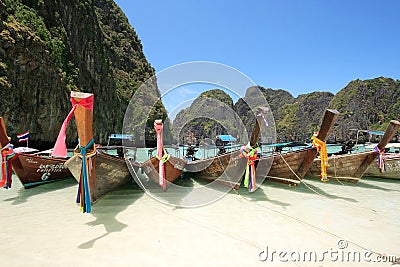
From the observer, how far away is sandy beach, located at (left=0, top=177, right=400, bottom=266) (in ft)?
10.8

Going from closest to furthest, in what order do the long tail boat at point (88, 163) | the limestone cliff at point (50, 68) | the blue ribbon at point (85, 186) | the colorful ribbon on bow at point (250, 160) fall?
1. the long tail boat at point (88, 163)
2. the blue ribbon at point (85, 186)
3. the colorful ribbon on bow at point (250, 160)
4. the limestone cliff at point (50, 68)

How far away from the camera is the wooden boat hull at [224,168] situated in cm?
675

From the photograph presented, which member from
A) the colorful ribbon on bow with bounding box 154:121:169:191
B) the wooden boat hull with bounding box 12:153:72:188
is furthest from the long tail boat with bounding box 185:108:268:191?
the wooden boat hull with bounding box 12:153:72:188

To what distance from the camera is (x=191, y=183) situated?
8.91 m

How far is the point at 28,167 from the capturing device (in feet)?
23.0

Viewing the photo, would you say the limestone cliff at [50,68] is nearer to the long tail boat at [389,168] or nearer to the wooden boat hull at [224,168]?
the wooden boat hull at [224,168]

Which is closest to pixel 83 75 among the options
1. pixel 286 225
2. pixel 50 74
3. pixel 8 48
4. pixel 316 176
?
pixel 50 74

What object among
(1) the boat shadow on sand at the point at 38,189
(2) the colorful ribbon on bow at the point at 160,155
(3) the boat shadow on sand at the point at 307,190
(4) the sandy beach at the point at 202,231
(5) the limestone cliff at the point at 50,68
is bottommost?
(1) the boat shadow on sand at the point at 38,189

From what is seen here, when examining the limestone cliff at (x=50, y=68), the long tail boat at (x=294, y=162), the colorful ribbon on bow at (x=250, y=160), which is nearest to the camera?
the long tail boat at (x=294, y=162)

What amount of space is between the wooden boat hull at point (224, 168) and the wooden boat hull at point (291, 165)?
2.97 feet

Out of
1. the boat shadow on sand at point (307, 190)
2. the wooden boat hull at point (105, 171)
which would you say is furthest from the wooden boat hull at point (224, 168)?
the wooden boat hull at point (105, 171)

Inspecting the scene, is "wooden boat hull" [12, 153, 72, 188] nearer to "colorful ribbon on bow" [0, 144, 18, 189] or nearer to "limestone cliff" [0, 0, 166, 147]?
"colorful ribbon on bow" [0, 144, 18, 189]

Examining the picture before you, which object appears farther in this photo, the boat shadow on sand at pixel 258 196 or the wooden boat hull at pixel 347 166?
the wooden boat hull at pixel 347 166
